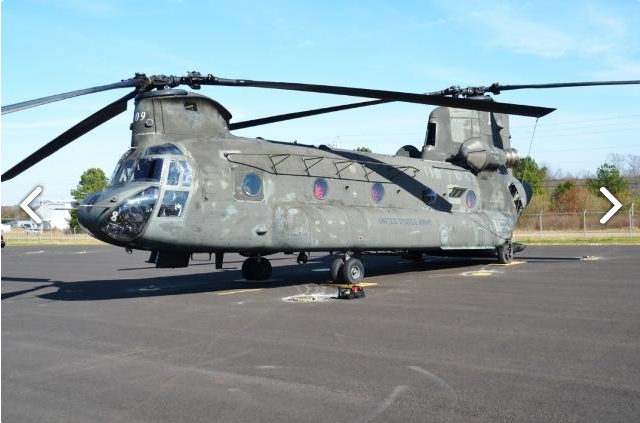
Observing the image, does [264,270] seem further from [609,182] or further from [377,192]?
[609,182]

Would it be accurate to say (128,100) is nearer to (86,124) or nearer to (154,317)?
(86,124)

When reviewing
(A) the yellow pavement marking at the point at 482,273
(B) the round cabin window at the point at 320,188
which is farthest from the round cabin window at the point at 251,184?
(A) the yellow pavement marking at the point at 482,273

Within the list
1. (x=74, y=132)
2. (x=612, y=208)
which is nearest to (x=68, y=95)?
(x=74, y=132)

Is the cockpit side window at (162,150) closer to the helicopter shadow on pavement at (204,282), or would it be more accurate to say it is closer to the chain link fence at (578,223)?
the helicopter shadow on pavement at (204,282)

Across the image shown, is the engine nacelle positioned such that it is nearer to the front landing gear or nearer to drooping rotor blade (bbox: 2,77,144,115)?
the front landing gear

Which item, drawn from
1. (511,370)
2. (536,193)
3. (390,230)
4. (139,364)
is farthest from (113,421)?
(536,193)

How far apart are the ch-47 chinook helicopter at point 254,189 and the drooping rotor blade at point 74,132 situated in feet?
0.10

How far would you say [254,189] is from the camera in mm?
13984

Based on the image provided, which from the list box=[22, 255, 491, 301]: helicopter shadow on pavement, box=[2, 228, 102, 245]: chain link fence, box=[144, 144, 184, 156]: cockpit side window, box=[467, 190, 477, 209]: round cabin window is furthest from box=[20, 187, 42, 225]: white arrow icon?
box=[2, 228, 102, 245]: chain link fence

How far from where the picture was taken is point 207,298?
1339 centimetres

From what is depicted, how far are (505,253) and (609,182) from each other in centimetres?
4637

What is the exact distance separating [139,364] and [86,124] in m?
7.59

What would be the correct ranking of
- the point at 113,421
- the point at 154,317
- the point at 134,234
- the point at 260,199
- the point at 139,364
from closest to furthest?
the point at 113,421
the point at 139,364
the point at 154,317
the point at 134,234
the point at 260,199

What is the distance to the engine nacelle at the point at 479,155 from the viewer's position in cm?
2023
